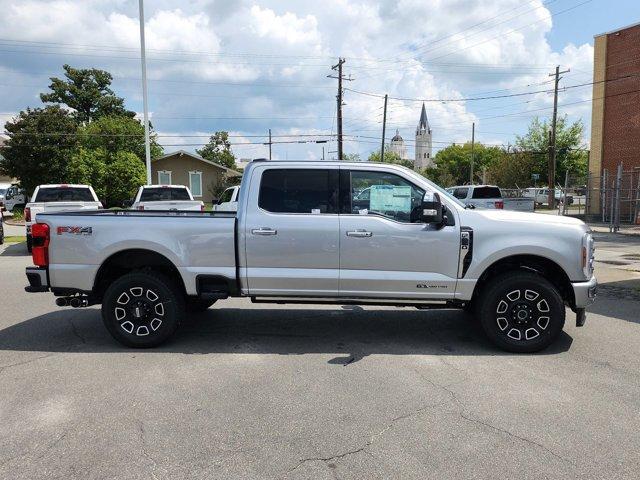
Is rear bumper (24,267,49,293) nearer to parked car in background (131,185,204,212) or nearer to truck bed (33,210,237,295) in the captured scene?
truck bed (33,210,237,295)

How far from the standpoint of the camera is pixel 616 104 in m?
28.4

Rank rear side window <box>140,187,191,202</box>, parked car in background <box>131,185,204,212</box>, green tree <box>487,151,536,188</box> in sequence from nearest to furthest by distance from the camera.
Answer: parked car in background <box>131,185,204,212</box> → rear side window <box>140,187,191,202</box> → green tree <box>487,151,536,188</box>

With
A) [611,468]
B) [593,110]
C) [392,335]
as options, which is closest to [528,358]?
[392,335]

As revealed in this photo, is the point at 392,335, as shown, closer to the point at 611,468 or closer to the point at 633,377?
the point at 633,377

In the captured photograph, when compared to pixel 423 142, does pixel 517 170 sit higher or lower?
lower

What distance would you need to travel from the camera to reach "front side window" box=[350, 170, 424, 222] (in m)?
5.62

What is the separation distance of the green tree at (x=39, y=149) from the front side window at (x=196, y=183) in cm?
1006

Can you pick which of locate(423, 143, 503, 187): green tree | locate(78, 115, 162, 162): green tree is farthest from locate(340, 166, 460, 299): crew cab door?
locate(423, 143, 503, 187): green tree

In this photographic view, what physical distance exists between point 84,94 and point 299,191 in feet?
213

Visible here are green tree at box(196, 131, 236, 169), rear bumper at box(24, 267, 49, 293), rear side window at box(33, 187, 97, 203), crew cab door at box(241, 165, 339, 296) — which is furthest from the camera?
green tree at box(196, 131, 236, 169)

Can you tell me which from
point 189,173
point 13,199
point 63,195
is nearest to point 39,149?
point 13,199

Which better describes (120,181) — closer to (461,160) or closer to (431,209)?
(431,209)

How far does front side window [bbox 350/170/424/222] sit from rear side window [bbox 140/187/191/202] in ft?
37.6

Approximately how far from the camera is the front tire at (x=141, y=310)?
5613 millimetres
